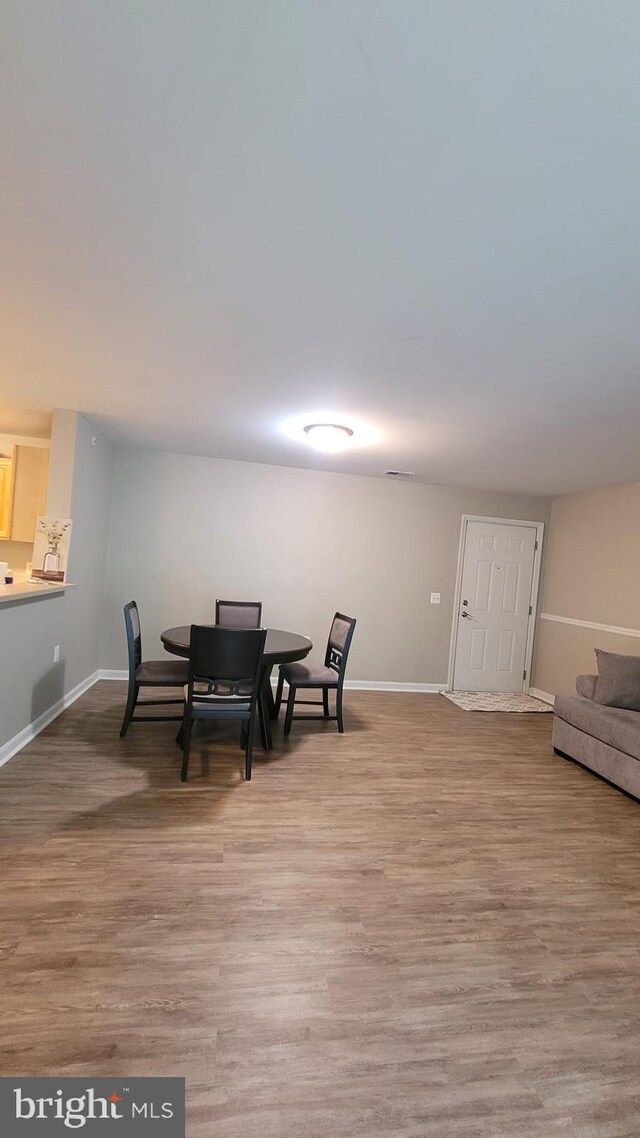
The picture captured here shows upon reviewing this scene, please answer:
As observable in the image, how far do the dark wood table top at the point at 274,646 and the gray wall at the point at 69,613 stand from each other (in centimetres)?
86

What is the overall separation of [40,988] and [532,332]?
292 centimetres

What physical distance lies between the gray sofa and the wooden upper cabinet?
16.9 feet

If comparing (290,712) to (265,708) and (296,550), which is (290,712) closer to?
(265,708)

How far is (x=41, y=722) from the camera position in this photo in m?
3.62

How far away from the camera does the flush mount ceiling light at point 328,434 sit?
350 centimetres

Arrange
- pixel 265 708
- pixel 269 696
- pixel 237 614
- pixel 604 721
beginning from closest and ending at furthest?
pixel 604 721
pixel 265 708
pixel 269 696
pixel 237 614

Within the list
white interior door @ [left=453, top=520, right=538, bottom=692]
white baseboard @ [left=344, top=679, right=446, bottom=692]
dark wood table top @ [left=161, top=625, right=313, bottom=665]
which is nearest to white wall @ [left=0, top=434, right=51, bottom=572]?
dark wood table top @ [left=161, top=625, right=313, bottom=665]

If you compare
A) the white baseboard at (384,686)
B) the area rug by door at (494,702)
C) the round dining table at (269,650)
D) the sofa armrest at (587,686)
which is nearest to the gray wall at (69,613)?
the round dining table at (269,650)

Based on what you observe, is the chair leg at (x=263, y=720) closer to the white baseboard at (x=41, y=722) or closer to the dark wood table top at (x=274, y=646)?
the dark wood table top at (x=274, y=646)

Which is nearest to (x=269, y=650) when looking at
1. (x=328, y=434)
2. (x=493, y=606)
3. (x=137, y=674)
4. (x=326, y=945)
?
(x=137, y=674)

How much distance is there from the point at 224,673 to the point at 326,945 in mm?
1572

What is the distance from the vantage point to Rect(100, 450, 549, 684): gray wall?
5.14 meters

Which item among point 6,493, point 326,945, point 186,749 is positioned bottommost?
point 326,945

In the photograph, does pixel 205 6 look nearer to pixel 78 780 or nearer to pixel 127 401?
pixel 127 401
